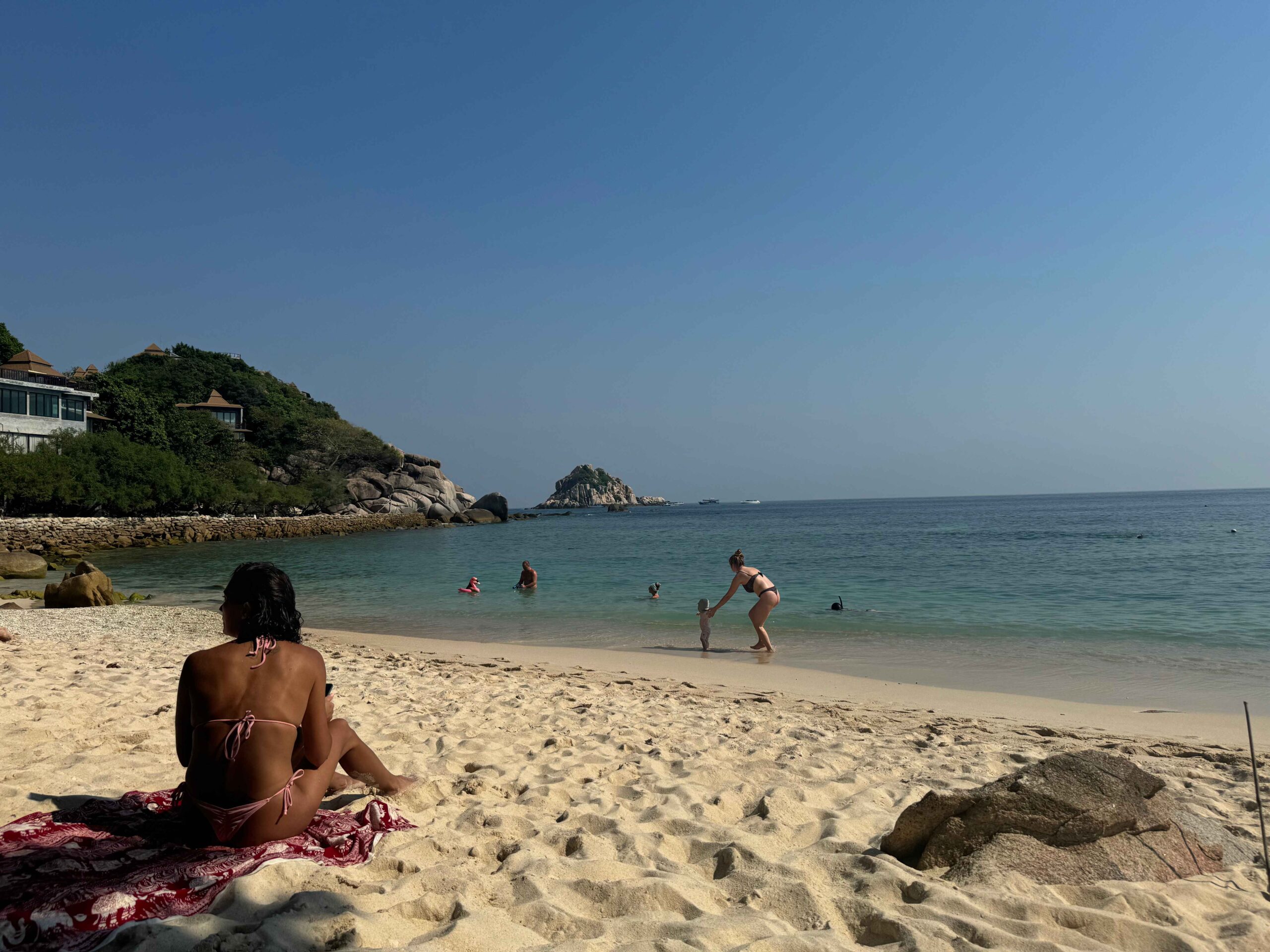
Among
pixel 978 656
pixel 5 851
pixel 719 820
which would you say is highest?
pixel 5 851

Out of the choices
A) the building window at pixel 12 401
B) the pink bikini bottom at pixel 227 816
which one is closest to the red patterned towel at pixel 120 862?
the pink bikini bottom at pixel 227 816

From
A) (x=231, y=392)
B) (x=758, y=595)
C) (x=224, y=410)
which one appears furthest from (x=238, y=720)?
(x=231, y=392)

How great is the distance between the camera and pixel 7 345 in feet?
203

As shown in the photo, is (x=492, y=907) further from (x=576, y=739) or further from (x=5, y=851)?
(x=576, y=739)

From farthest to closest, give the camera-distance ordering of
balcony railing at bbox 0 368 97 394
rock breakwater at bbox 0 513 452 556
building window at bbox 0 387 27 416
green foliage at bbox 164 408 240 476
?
green foliage at bbox 164 408 240 476, balcony railing at bbox 0 368 97 394, building window at bbox 0 387 27 416, rock breakwater at bbox 0 513 452 556

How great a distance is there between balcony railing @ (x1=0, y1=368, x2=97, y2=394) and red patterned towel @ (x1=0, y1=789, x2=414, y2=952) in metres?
59.3

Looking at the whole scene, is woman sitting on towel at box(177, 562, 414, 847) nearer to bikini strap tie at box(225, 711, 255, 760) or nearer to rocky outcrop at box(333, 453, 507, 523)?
bikini strap tie at box(225, 711, 255, 760)

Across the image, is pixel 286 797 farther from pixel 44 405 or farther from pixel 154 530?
pixel 44 405

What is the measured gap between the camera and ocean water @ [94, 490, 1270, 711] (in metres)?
11.0

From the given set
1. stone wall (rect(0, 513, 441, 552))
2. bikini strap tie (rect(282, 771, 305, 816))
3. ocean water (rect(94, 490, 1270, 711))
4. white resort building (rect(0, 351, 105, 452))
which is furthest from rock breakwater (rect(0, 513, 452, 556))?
bikini strap tie (rect(282, 771, 305, 816))

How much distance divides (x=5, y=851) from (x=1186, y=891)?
505 cm

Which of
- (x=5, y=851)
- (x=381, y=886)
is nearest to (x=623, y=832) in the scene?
(x=381, y=886)

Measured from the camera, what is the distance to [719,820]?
4.29 meters

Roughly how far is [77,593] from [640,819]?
1609cm
